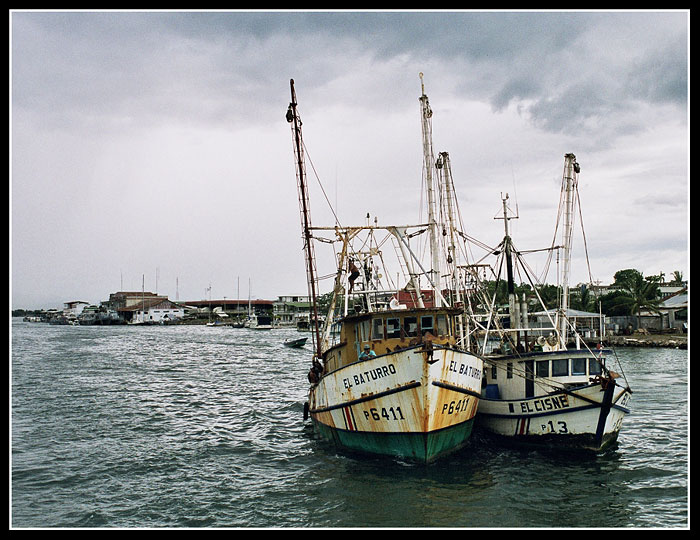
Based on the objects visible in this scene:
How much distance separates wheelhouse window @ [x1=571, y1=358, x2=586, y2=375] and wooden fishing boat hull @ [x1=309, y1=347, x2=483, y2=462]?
4.34 m

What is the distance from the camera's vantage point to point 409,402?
2064 cm

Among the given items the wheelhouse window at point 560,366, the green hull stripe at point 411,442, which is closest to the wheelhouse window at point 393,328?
the green hull stripe at point 411,442

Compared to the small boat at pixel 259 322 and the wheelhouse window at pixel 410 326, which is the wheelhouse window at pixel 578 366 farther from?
the small boat at pixel 259 322

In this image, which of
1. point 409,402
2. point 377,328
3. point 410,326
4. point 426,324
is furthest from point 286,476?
point 426,324

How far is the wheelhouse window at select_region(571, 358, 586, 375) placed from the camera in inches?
963

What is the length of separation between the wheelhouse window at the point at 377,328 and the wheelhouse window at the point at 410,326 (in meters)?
0.98

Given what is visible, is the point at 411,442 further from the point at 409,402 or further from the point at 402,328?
the point at 402,328

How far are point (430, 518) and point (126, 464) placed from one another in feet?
45.4

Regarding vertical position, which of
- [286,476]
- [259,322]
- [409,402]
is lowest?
[286,476]

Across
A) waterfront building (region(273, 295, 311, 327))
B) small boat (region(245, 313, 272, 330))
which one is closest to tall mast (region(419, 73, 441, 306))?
small boat (region(245, 313, 272, 330))

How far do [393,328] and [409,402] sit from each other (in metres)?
Answer: 4.20

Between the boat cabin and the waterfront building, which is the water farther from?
the waterfront building
